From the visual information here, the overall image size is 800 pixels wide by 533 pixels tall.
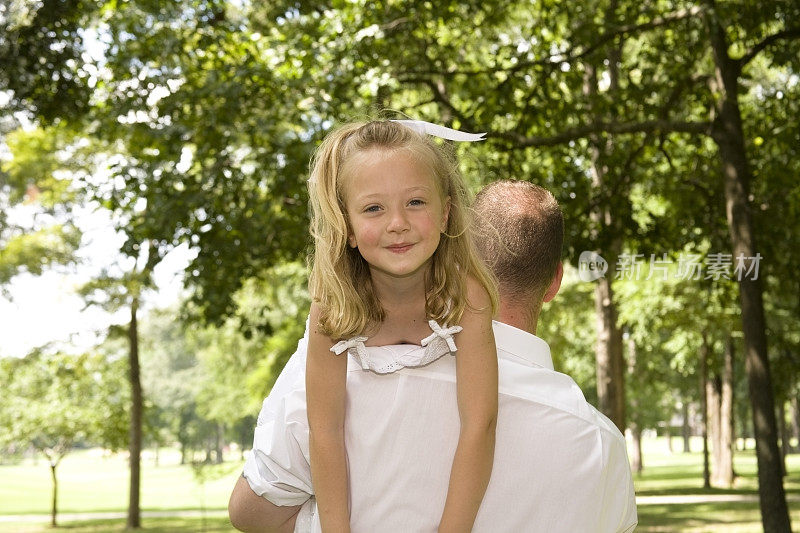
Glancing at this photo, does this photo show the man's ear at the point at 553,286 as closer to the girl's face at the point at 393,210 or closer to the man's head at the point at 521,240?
the man's head at the point at 521,240

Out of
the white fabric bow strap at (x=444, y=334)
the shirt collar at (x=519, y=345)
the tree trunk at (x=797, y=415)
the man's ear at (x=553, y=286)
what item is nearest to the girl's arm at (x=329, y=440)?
the white fabric bow strap at (x=444, y=334)

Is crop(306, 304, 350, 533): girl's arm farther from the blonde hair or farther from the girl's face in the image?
the girl's face

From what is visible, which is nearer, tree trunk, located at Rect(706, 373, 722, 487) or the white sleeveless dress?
the white sleeveless dress

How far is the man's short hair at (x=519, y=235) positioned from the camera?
7.52 ft

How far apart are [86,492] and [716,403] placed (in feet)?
123

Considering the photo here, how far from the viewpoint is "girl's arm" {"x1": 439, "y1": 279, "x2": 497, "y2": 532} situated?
185 cm

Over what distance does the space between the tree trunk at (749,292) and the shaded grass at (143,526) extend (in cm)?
1744

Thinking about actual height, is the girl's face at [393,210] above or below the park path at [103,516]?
above

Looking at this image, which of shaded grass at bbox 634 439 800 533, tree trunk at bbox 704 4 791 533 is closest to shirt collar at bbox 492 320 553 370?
tree trunk at bbox 704 4 791 533

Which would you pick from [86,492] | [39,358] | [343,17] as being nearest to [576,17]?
[343,17]

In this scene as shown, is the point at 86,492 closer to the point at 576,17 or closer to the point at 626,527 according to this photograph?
the point at 576,17

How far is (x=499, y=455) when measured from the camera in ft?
6.39

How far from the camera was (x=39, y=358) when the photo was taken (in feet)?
86.5

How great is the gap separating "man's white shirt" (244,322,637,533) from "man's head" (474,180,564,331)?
0.27 metres
